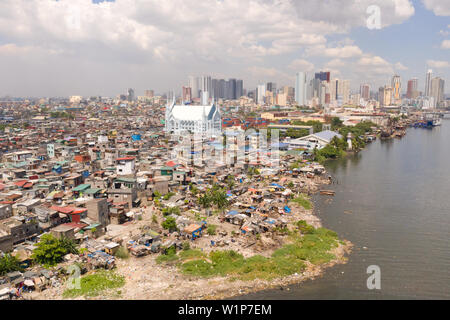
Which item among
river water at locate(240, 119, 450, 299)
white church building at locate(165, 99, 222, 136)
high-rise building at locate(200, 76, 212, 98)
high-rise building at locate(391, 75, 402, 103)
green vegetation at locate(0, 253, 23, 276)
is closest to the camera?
green vegetation at locate(0, 253, 23, 276)

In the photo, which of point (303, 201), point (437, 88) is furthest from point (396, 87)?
point (303, 201)

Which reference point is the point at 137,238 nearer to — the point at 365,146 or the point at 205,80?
the point at 365,146

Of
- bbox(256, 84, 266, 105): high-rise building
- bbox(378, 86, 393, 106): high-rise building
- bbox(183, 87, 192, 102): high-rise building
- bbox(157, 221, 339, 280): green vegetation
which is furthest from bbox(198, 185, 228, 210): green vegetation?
bbox(378, 86, 393, 106): high-rise building

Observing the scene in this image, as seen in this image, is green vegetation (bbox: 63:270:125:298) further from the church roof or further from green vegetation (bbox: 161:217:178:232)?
the church roof

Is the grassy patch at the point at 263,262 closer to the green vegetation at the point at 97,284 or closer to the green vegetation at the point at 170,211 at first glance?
the green vegetation at the point at 97,284
